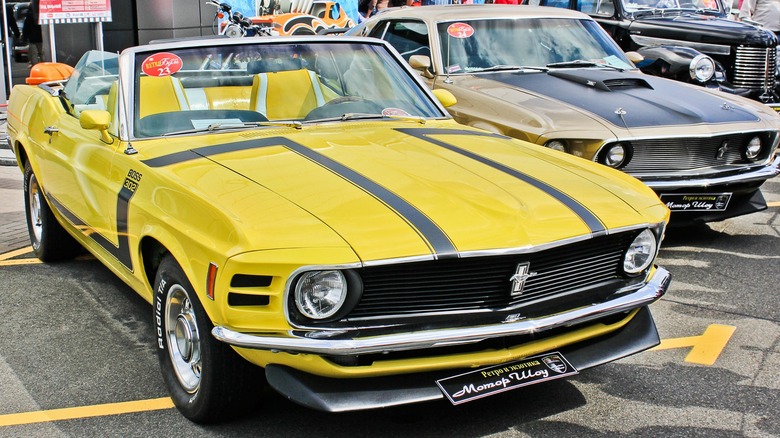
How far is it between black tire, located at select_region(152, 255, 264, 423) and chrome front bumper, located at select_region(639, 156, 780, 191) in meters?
3.42

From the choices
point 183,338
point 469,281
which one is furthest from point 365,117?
point 469,281

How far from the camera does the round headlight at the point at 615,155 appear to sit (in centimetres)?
609

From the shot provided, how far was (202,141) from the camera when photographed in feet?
14.3

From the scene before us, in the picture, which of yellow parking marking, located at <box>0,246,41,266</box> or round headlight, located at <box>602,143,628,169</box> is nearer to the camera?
round headlight, located at <box>602,143,628,169</box>

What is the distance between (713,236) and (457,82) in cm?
224

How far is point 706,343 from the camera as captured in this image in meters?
4.74

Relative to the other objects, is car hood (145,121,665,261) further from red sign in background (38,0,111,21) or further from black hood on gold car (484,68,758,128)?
red sign in background (38,0,111,21)

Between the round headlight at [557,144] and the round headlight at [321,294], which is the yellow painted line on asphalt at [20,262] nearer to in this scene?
the round headlight at [557,144]

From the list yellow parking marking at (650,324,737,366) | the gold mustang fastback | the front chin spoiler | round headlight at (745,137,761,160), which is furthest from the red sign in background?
the front chin spoiler

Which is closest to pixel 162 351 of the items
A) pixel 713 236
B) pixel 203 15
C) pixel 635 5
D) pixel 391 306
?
pixel 391 306

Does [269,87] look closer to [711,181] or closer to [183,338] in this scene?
[183,338]

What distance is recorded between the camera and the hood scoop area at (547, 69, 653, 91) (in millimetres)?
6891

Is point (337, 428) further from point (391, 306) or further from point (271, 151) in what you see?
point (271, 151)

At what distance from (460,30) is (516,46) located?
0.47 m
